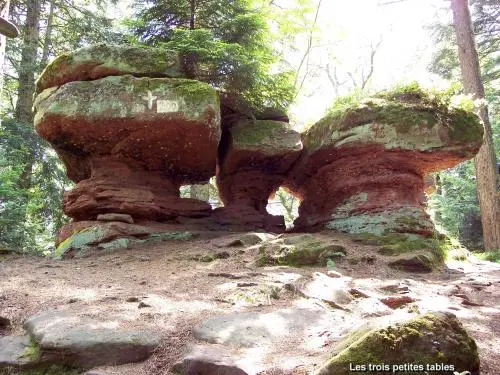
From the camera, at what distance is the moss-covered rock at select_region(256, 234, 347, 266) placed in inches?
252

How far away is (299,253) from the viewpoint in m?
6.54

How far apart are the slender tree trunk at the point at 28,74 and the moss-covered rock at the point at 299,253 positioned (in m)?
10.3

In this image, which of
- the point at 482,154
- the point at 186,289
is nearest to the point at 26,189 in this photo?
the point at 186,289

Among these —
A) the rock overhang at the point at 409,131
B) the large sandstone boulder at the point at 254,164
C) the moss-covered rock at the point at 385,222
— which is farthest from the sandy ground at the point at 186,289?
the large sandstone boulder at the point at 254,164

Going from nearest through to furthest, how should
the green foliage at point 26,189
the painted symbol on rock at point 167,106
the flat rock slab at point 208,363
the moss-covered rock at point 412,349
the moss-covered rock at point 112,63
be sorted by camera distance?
the moss-covered rock at point 412,349 < the flat rock slab at point 208,363 < the painted symbol on rock at point 167,106 < the moss-covered rock at point 112,63 < the green foliage at point 26,189

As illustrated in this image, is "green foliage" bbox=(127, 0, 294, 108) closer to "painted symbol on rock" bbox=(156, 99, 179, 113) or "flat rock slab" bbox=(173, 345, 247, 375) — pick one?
"painted symbol on rock" bbox=(156, 99, 179, 113)

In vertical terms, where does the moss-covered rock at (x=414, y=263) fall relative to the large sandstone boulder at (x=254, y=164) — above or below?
below

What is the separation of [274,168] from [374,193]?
2.83 m

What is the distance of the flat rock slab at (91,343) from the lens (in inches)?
111

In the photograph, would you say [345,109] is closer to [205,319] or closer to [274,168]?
[274,168]

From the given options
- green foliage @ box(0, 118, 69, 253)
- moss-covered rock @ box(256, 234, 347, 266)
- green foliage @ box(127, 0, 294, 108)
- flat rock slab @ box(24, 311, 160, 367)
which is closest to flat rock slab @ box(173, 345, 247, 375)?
flat rock slab @ box(24, 311, 160, 367)

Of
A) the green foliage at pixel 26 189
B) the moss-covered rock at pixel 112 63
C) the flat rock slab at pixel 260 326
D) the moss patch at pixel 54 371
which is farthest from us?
the green foliage at pixel 26 189

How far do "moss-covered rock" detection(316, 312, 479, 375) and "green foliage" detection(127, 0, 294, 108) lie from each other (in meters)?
7.36

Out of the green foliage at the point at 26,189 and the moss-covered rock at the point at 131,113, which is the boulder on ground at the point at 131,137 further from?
the green foliage at the point at 26,189
